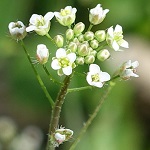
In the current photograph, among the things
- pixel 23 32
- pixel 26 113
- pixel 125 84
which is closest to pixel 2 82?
pixel 26 113

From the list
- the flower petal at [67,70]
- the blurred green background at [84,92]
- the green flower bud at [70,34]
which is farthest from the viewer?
the blurred green background at [84,92]

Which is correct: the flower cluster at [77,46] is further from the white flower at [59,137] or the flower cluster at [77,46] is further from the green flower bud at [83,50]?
the white flower at [59,137]

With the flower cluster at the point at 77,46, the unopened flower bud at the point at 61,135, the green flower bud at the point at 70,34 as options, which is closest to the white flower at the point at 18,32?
the flower cluster at the point at 77,46

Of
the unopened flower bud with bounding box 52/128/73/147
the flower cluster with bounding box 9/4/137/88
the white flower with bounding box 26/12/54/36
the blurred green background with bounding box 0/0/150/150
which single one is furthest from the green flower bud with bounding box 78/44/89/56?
the blurred green background with bounding box 0/0/150/150

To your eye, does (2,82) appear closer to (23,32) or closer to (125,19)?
(125,19)

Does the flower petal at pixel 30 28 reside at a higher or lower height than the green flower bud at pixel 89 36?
higher

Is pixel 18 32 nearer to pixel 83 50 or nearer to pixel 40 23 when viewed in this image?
pixel 40 23
